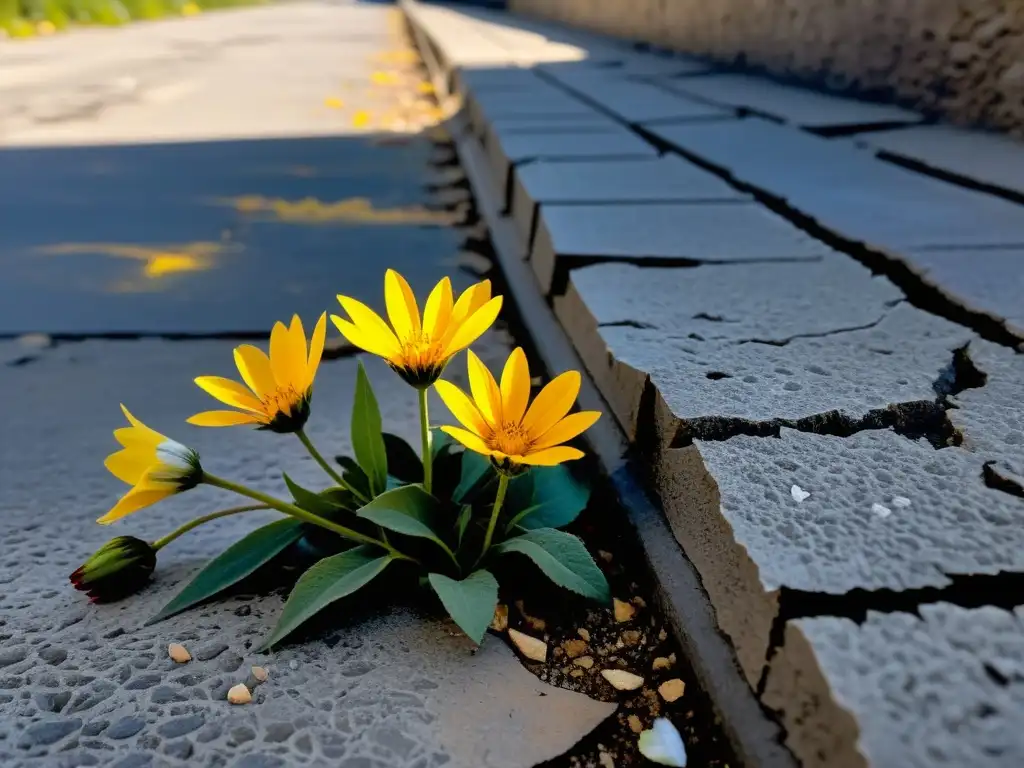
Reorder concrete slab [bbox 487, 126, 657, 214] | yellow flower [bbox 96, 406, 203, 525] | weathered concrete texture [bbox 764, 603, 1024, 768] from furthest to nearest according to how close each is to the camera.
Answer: concrete slab [bbox 487, 126, 657, 214] → yellow flower [bbox 96, 406, 203, 525] → weathered concrete texture [bbox 764, 603, 1024, 768]

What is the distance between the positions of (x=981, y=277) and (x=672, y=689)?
2.99ft

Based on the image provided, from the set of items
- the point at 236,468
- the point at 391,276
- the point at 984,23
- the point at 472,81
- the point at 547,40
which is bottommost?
the point at 547,40

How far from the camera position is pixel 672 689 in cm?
78

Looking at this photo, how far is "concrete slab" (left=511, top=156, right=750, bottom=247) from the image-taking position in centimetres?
181

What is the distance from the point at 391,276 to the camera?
0.82 m

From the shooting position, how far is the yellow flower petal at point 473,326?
2.60 feet

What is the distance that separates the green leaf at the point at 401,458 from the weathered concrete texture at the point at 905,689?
18.5 inches

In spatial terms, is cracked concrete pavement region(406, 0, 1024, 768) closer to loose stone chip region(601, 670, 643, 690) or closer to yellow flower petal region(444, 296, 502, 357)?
loose stone chip region(601, 670, 643, 690)

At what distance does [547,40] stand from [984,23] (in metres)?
3.91

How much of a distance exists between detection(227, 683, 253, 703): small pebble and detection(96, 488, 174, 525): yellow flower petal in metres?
0.18

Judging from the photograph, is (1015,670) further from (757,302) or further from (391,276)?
(757,302)

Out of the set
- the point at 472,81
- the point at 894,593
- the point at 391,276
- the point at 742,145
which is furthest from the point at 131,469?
the point at 472,81

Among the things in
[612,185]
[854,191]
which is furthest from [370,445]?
[854,191]

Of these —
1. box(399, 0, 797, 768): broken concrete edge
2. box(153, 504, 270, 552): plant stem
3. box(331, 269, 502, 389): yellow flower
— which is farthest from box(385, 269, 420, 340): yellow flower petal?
box(399, 0, 797, 768): broken concrete edge
